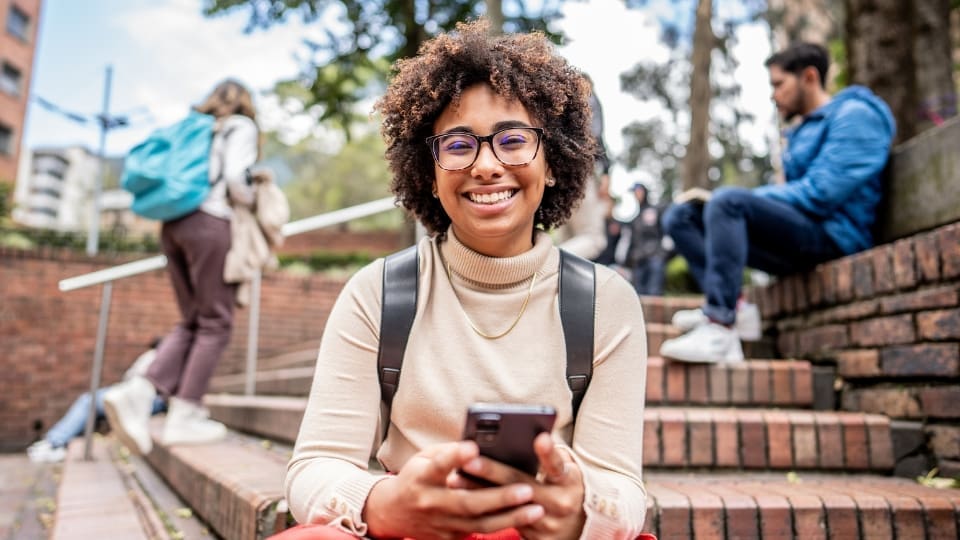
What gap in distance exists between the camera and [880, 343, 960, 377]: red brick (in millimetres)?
2168

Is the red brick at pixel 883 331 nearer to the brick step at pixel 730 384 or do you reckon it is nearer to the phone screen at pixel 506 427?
the brick step at pixel 730 384

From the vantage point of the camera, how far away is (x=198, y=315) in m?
3.07

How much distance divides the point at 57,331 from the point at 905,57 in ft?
24.9

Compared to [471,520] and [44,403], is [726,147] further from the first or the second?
[471,520]

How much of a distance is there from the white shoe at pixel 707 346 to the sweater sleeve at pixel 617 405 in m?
1.37

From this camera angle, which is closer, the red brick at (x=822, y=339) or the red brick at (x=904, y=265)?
the red brick at (x=904, y=265)

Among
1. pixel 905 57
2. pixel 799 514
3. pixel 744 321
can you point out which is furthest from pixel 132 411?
pixel 905 57

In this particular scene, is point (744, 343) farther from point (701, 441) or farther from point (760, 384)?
point (701, 441)

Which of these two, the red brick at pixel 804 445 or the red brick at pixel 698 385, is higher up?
the red brick at pixel 698 385

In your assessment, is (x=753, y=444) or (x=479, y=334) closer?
(x=479, y=334)

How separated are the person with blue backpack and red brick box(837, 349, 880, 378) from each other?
2659mm

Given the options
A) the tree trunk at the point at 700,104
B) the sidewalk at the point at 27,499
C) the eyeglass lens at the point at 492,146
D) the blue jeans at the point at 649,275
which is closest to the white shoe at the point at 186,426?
the sidewalk at the point at 27,499

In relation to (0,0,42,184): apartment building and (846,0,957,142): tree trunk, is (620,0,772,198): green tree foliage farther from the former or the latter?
(0,0,42,184): apartment building

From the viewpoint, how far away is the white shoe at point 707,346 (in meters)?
2.56
